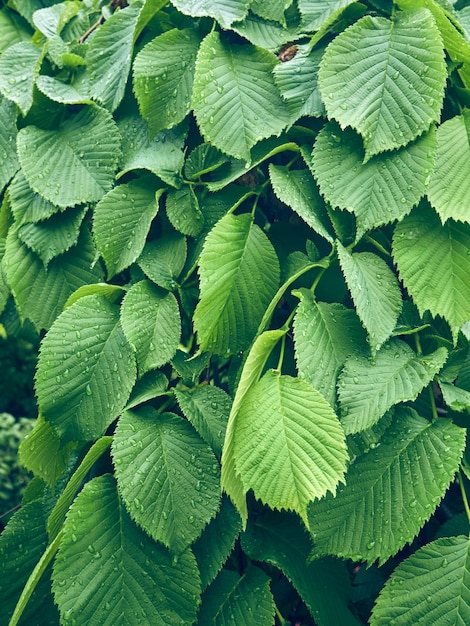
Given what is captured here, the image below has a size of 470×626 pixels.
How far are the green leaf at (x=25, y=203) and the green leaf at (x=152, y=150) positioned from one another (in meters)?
0.19

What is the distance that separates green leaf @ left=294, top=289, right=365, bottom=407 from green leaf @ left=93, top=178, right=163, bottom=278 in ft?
1.15

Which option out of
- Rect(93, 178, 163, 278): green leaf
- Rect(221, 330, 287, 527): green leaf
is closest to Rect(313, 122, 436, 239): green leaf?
Rect(221, 330, 287, 527): green leaf

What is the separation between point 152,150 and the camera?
3.78ft

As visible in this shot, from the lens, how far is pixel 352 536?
2.86 feet

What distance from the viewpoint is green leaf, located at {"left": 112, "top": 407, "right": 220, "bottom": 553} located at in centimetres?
91

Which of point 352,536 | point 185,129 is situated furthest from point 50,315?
point 352,536

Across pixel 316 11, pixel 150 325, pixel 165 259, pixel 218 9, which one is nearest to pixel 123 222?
pixel 165 259

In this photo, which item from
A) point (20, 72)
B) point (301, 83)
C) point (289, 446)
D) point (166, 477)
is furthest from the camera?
point (20, 72)

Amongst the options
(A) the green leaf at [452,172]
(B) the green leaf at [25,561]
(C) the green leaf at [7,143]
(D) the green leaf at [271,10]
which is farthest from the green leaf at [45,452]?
(D) the green leaf at [271,10]

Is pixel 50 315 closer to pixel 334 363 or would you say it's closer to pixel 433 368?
pixel 334 363

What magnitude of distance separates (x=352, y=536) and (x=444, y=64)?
769 mm

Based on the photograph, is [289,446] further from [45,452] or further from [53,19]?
[53,19]

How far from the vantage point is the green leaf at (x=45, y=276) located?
3.92ft

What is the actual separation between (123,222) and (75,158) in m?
0.21
